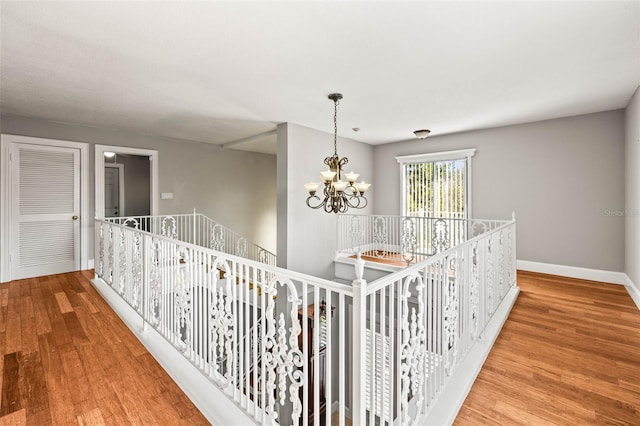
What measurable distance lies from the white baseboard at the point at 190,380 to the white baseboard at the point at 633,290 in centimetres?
435

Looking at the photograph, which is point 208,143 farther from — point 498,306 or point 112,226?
point 498,306

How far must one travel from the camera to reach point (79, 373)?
7.01 feet

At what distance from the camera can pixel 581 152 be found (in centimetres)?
445

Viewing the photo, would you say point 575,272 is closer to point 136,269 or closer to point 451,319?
point 451,319

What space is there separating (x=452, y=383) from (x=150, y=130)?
571cm

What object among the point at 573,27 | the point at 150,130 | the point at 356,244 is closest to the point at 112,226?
the point at 150,130

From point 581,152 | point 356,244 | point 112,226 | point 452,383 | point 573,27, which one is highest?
point 573,27

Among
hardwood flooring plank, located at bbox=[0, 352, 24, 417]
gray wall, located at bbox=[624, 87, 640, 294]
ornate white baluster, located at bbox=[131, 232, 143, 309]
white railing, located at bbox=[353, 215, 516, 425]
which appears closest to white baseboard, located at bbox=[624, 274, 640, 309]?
gray wall, located at bbox=[624, 87, 640, 294]

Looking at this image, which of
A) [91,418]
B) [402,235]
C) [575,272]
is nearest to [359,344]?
[91,418]

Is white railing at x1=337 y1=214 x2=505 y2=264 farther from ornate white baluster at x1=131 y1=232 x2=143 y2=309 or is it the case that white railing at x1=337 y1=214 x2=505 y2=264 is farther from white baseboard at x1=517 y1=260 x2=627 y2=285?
ornate white baluster at x1=131 y1=232 x2=143 y2=309

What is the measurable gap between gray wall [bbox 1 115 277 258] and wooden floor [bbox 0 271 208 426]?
253 centimetres

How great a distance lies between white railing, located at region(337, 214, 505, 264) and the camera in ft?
16.3

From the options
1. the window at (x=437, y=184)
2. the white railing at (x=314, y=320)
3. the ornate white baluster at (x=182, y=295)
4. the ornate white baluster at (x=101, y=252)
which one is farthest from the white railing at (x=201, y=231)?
the ornate white baluster at (x=182, y=295)

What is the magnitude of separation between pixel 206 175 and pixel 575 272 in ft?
22.5
